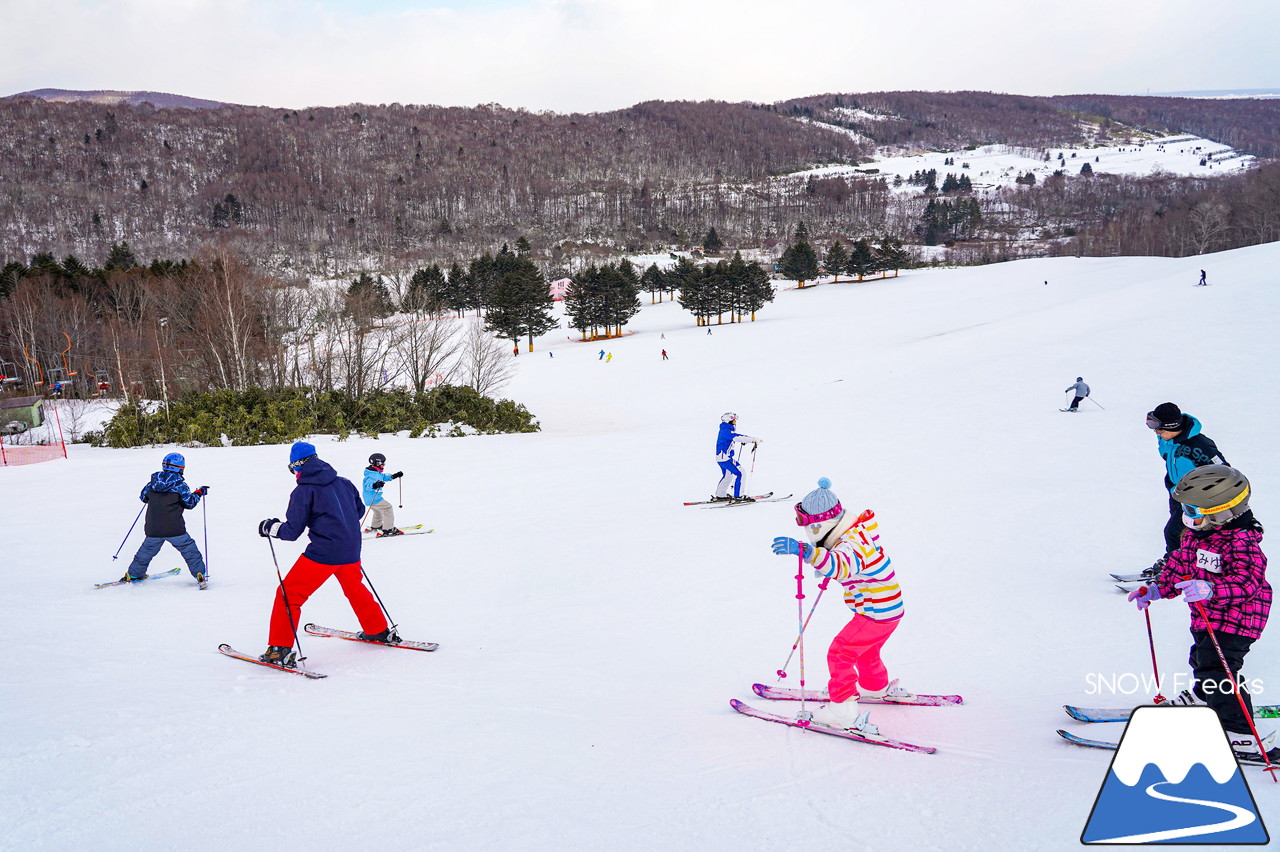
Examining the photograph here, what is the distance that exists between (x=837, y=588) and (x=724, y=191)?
18707 centimetres

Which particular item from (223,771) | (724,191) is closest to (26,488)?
(223,771)

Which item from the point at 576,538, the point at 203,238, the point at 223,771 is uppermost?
the point at 203,238

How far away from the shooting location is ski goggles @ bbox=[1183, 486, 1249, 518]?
3459 mm

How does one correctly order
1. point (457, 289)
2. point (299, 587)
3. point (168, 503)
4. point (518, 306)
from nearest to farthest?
point (299, 587) < point (168, 503) < point (518, 306) < point (457, 289)

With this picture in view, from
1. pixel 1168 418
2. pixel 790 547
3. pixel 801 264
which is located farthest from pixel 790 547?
pixel 801 264

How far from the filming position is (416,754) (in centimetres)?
391

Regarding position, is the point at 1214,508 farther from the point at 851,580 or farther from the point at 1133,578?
the point at 1133,578

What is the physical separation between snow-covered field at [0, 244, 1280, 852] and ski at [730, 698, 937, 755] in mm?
79

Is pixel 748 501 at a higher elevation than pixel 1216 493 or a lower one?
lower

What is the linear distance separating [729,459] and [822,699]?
6.96 m

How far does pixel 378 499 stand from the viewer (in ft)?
31.9

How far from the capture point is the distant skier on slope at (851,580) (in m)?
3.90

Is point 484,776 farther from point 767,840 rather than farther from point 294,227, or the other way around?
point 294,227

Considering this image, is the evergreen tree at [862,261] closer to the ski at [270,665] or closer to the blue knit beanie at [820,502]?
the blue knit beanie at [820,502]
